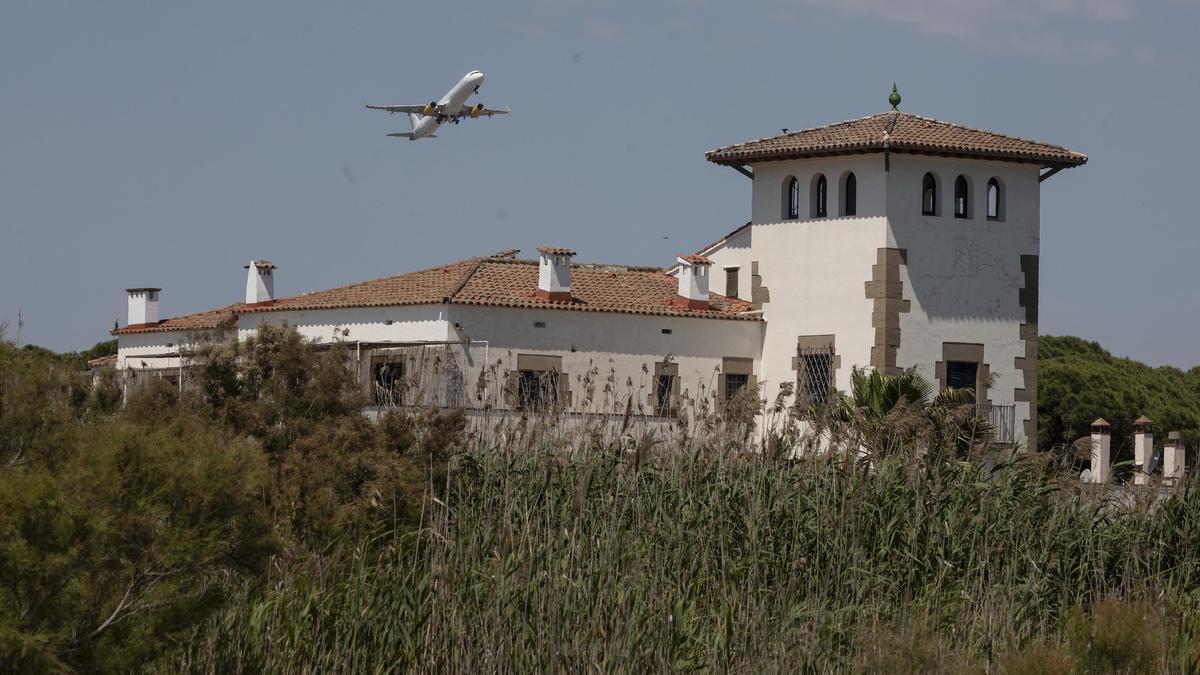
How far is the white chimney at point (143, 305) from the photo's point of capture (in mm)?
39875

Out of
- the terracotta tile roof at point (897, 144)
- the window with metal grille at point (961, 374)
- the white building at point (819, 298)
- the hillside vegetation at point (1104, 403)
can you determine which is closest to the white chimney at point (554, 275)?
the white building at point (819, 298)

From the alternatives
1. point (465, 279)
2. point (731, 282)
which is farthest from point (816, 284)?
point (465, 279)

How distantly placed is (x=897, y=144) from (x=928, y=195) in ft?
4.35

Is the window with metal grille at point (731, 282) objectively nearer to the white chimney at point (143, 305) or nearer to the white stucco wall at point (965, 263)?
the white stucco wall at point (965, 263)

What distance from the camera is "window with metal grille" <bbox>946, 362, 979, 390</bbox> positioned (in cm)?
3092

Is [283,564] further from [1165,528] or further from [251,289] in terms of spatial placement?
[251,289]

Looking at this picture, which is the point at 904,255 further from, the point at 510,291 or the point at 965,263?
the point at 510,291

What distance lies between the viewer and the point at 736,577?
12.6 m

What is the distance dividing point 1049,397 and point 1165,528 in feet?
99.0

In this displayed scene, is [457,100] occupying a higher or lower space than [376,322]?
higher

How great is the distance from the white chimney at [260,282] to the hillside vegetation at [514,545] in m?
23.6

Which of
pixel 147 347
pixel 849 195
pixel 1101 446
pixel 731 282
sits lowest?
pixel 1101 446

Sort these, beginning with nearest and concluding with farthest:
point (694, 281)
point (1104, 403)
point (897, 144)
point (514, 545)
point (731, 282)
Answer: point (514, 545) → point (897, 144) → point (694, 281) → point (731, 282) → point (1104, 403)

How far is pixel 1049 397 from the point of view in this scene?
44500 mm
